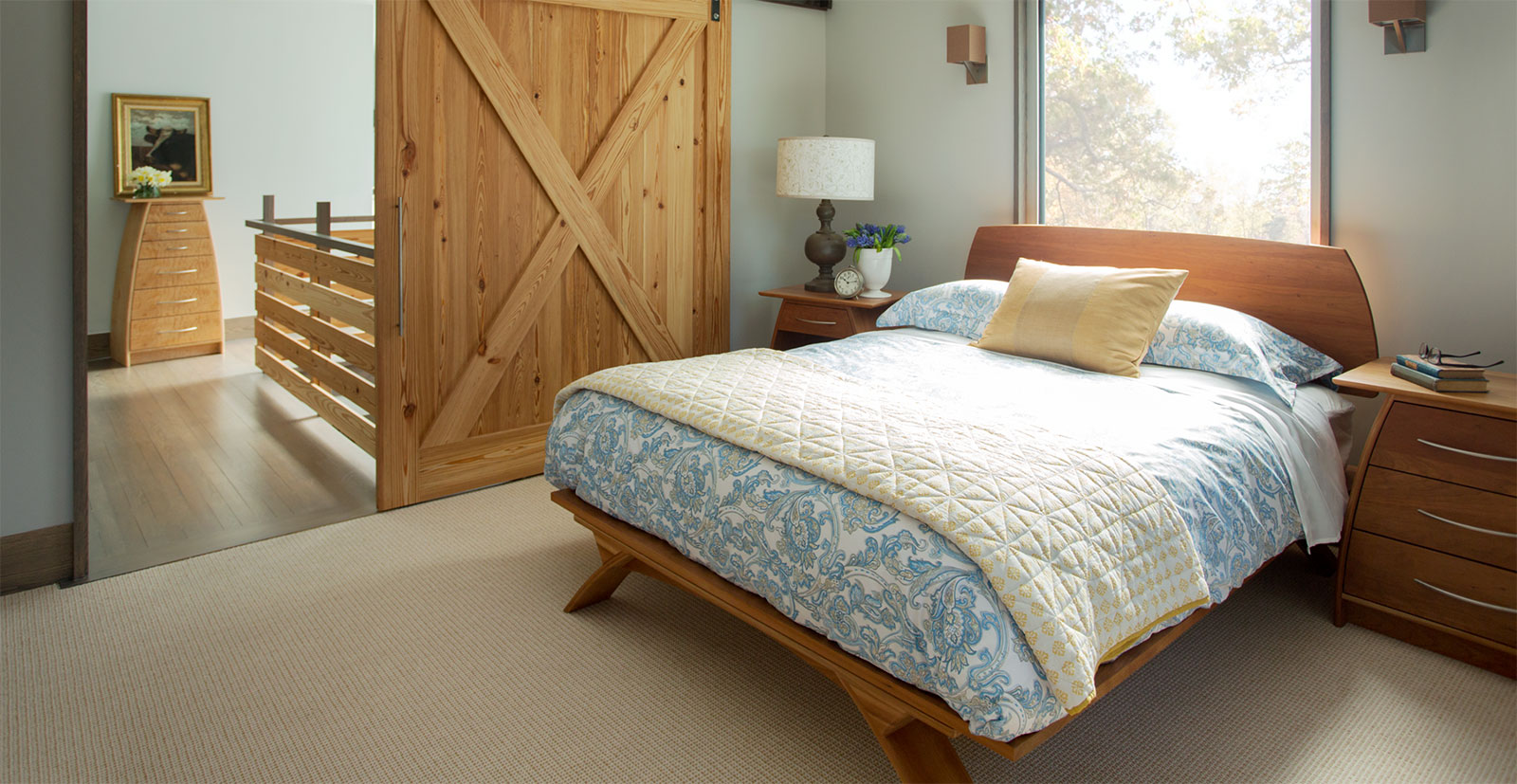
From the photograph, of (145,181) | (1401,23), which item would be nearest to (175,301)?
(145,181)

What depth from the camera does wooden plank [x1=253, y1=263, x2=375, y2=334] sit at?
12.3 feet

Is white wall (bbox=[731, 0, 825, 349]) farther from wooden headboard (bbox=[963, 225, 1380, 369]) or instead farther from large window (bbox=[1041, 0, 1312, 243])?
wooden headboard (bbox=[963, 225, 1380, 369])

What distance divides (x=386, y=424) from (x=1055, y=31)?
9.49ft

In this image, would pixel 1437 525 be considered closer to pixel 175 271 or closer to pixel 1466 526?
pixel 1466 526

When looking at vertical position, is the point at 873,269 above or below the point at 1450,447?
above

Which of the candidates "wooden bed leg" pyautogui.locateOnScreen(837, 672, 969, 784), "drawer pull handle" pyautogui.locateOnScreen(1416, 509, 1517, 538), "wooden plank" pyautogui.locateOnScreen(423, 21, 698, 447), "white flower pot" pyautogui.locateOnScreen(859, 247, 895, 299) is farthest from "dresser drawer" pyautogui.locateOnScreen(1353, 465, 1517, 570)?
"wooden plank" pyautogui.locateOnScreen(423, 21, 698, 447)

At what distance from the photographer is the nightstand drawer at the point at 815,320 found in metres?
3.88

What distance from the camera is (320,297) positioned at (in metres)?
4.22

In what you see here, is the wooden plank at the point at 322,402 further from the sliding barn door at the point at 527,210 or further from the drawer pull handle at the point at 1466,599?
the drawer pull handle at the point at 1466,599

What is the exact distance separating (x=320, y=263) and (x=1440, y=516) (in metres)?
4.14

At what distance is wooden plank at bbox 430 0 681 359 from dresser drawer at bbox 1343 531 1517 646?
2611mm

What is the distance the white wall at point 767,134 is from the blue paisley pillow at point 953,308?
1.10m

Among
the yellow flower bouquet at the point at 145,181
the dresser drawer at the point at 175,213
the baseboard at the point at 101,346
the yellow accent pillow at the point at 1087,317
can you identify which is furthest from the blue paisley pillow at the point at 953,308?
the baseboard at the point at 101,346

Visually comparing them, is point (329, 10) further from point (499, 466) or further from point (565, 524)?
point (565, 524)
